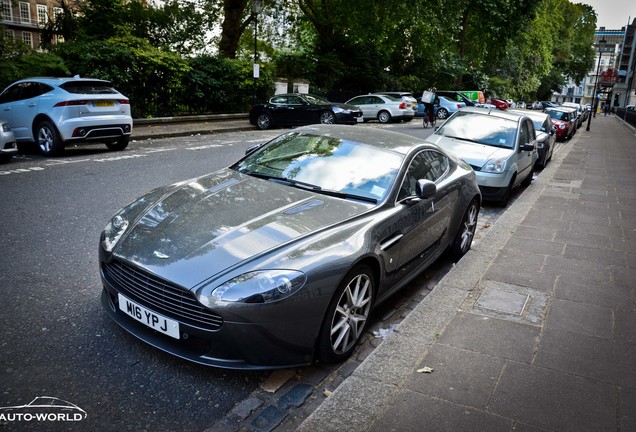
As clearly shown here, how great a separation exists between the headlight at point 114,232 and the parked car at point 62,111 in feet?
27.4

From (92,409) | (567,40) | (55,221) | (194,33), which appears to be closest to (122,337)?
(92,409)

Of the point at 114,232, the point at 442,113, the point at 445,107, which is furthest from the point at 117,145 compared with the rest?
the point at 445,107

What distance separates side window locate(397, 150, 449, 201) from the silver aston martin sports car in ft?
0.06

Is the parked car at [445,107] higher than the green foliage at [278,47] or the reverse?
the reverse

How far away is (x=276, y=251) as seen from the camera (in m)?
3.18

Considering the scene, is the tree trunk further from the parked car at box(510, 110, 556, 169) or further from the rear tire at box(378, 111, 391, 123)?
the parked car at box(510, 110, 556, 169)

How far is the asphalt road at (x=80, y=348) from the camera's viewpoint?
287 centimetres

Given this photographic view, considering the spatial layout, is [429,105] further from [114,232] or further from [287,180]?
[114,232]

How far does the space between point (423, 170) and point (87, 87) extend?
9324 millimetres

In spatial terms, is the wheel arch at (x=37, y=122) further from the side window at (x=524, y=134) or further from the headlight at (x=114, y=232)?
the side window at (x=524, y=134)

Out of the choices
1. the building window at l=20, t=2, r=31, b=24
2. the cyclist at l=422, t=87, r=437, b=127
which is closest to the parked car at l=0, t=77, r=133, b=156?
the cyclist at l=422, t=87, r=437, b=127

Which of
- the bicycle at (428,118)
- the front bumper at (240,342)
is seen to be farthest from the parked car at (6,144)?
the bicycle at (428,118)

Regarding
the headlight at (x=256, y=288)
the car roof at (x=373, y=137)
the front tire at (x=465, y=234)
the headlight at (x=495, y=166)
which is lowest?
the front tire at (x=465, y=234)

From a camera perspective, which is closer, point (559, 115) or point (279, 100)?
point (279, 100)
